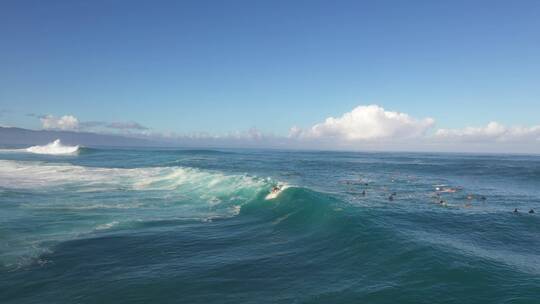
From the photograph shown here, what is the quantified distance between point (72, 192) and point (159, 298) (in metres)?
25.9

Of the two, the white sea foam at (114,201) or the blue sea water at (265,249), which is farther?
the white sea foam at (114,201)

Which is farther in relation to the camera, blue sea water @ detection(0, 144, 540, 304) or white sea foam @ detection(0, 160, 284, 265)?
white sea foam @ detection(0, 160, 284, 265)

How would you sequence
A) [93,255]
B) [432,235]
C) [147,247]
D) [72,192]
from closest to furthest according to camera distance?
[93,255]
[147,247]
[432,235]
[72,192]

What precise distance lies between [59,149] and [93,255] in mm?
121967

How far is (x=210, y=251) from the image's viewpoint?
16.5 metres

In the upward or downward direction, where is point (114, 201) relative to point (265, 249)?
upward

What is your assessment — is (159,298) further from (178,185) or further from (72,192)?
(178,185)

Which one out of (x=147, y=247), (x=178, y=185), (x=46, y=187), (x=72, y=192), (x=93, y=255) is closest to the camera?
(x=93, y=255)

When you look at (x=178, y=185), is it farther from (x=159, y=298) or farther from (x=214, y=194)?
(x=159, y=298)

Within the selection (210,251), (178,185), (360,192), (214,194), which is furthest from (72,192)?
(360,192)

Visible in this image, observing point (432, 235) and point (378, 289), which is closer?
point (378, 289)

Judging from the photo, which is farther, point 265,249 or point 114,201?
point 114,201

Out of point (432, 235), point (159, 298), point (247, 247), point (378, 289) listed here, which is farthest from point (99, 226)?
point (432, 235)

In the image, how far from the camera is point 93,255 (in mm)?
15656
